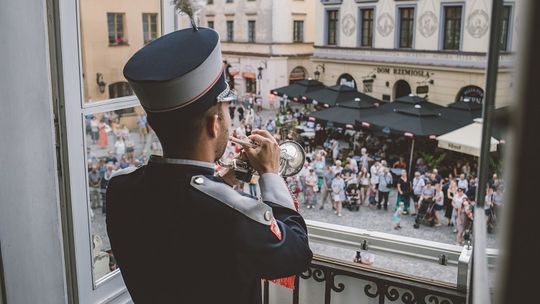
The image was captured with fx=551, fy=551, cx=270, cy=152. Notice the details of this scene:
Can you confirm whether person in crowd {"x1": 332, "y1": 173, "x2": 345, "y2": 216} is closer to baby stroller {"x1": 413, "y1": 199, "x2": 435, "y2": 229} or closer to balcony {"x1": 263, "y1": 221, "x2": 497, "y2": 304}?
baby stroller {"x1": 413, "y1": 199, "x2": 435, "y2": 229}

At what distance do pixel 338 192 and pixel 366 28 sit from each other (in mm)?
10336

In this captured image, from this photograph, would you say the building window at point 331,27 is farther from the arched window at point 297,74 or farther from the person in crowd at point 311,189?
the person in crowd at point 311,189

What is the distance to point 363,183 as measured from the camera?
36.9 ft

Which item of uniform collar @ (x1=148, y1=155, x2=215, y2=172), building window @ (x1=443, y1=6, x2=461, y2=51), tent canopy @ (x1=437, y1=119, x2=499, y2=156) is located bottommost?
tent canopy @ (x1=437, y1=119, x2=499, y2=156)

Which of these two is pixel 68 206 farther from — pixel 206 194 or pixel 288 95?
pixel 288 95

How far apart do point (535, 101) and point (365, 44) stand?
20089mm

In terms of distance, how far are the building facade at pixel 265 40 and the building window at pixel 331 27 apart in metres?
4.24

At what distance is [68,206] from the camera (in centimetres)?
210

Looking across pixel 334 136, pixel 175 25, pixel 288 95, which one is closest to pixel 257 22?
pixel 288 95

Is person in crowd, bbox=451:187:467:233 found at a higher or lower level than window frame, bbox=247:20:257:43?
lower

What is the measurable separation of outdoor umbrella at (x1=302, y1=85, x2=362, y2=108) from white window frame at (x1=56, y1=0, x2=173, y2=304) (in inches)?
532

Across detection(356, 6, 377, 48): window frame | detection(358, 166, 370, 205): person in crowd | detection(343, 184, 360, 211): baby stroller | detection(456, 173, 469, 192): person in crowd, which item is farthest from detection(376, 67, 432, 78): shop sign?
detection(456, 173, 469, 192): person in crowd

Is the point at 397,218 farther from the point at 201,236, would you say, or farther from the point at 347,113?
the point at 201,236

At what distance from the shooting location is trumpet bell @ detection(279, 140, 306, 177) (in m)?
1.85
